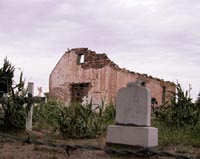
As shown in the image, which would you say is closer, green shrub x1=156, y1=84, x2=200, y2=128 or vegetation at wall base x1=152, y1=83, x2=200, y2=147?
vegetation at wall base x1=152, y1=83, x2=200, y2=147

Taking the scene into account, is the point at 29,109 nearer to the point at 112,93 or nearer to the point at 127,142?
the point at 127,142

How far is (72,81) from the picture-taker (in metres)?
24.0

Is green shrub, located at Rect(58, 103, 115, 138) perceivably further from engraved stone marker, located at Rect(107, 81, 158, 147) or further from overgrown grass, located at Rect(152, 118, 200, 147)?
engraved stone marker, located at Rect(107, 81, 158, 147)

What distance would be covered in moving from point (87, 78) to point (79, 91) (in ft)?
4.38

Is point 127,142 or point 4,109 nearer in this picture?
point 127,142

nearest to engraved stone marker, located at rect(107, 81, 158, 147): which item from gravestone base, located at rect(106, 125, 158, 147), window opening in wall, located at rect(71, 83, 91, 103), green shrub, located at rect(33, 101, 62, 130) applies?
gravestone base, located at rect(106, 125, 158, 147)

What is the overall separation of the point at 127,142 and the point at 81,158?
1035 millimetres

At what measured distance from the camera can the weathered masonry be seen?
2189 centimetres

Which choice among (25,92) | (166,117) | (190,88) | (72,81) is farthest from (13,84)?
(72,81)

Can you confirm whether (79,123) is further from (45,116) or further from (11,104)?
(45,116)

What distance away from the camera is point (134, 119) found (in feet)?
19.4

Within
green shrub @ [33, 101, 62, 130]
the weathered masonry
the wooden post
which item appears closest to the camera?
the wooden post

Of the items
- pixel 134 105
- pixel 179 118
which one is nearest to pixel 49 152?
pixel 134 105

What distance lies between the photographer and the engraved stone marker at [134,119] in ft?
19.1
